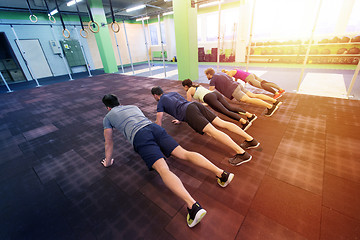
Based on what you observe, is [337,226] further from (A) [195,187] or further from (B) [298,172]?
(A) [195,187]

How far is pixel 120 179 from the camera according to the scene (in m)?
2.20

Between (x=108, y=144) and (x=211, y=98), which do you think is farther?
(x=211, y=98)

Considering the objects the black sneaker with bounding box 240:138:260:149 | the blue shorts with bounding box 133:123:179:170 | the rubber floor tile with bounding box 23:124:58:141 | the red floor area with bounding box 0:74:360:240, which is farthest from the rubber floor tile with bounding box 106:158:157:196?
the rubber floor tile with bounding box 23:124:58:141

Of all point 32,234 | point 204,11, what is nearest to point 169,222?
point 32,234

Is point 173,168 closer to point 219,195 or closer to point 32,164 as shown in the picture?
point 219,195

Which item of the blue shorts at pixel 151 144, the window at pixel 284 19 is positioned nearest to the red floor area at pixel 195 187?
the blue shorts at pixel 151 144

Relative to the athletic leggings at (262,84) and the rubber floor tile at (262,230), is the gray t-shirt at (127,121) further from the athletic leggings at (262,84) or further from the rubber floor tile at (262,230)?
the athletic leggings at (262,84)

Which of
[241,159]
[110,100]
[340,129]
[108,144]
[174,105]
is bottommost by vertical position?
[340,129]

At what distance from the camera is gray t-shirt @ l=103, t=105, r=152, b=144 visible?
1879 mm

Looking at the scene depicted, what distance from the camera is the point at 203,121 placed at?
2.24 metres

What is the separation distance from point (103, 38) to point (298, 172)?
39.9 ft

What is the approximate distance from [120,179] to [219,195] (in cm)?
133

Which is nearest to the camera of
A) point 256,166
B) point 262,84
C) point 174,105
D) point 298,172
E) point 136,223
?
point 136,223

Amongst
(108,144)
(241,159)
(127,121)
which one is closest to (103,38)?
(108,144)
